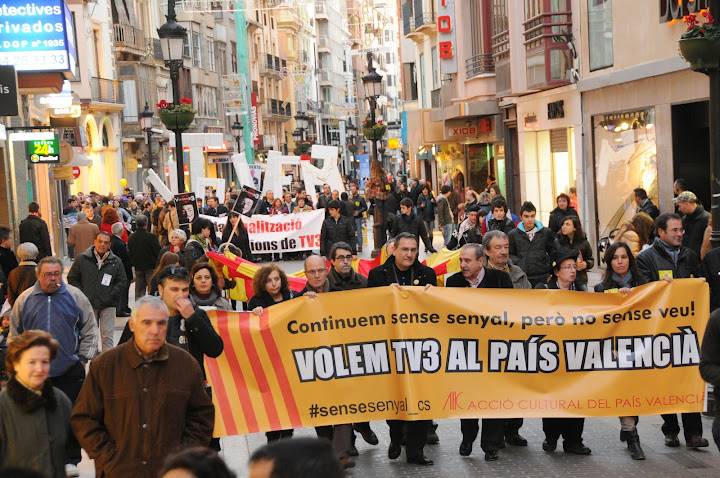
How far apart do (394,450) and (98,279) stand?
18.0ft

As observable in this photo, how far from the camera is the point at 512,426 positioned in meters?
10.7

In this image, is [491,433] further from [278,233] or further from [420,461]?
[278,233]

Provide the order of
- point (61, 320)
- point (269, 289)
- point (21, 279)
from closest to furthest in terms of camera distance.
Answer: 1. point (269, 289)
2. point (61, 320)
3. point (21, 279)

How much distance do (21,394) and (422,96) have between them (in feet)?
169

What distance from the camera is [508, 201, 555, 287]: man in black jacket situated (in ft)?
47.4

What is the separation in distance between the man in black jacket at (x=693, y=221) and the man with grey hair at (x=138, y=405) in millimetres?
8754

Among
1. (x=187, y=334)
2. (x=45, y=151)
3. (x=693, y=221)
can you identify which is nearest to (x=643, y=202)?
(x=693, y=221)

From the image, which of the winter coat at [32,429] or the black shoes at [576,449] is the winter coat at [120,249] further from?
the winter coat at [32,429]

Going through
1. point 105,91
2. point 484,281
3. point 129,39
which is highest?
Result: point 129,39

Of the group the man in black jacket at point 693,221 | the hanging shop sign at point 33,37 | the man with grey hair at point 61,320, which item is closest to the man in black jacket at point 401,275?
the man with grey hair at point 61,320

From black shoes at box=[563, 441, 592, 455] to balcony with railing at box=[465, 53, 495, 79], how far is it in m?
26.5

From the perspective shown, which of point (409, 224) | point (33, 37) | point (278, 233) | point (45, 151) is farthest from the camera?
point (278, 233)

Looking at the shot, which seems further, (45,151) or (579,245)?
(45,151)

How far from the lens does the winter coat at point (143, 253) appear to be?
20.3 metres
